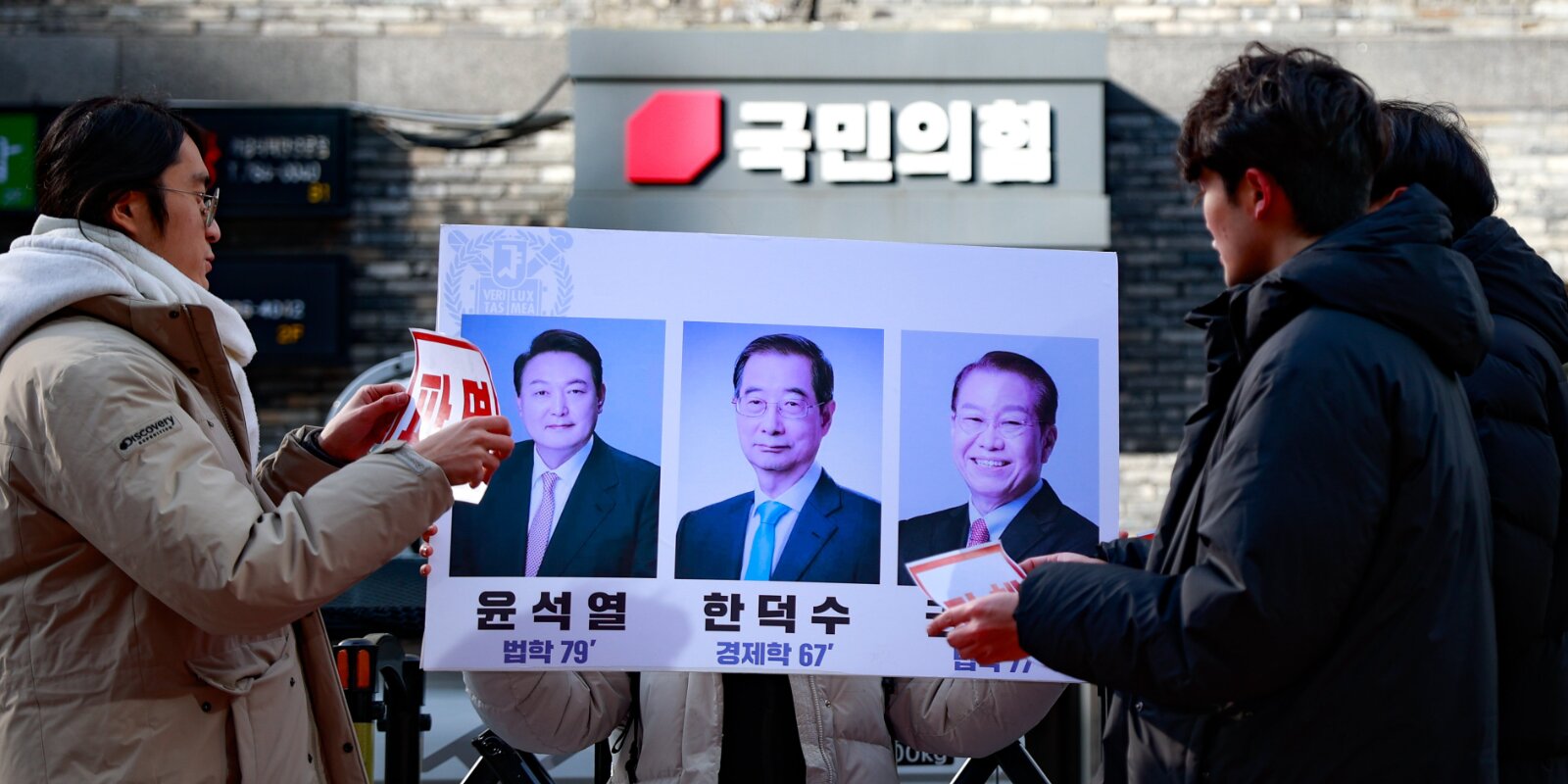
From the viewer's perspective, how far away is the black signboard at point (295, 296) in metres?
7.17

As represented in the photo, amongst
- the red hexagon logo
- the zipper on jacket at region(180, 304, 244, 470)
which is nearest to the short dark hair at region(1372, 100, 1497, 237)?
the zipper on jacket at region(180, 304, 244, 470)

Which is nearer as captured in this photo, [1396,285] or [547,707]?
[1396,285]

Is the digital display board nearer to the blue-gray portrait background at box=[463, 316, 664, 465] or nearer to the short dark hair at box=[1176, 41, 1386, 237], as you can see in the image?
the blue-gray portrait background at box=[463, 316, 664, 465]

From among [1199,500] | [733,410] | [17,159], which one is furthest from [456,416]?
[17,159]

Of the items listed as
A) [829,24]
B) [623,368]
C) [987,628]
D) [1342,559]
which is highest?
[829,24]

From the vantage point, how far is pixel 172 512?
5.53ft

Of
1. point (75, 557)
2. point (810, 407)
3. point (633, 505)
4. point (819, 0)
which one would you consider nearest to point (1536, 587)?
point (810, 407)

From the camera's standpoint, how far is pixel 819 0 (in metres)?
7.25

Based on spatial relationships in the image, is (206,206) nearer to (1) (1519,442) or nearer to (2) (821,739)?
(2) (821,739)

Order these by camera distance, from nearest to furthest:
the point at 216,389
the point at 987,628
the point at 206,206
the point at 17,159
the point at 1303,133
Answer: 1. the point at 1303,133
2. the point at 987,628
3. the point at 216,389
4. the point at 206,206
5. the point at 17,159

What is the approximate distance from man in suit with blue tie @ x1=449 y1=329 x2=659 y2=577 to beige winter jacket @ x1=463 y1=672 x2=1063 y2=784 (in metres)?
0.20

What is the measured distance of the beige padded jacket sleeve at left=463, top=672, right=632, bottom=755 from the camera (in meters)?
2.35

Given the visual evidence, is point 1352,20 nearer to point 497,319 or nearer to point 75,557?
point 497,319

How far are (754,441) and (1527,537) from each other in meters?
1.18
